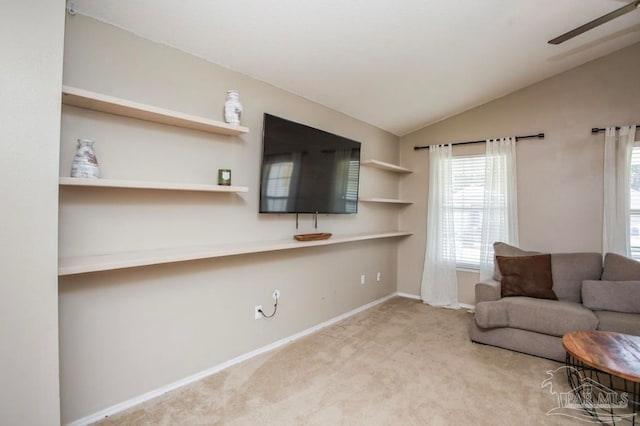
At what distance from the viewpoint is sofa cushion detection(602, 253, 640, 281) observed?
288 centimetres

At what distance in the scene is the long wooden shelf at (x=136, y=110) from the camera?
5.39 ft

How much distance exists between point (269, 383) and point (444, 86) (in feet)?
11.2

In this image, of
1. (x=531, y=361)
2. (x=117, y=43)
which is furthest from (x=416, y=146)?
(x=117, y=43)

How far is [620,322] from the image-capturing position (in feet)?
8.44

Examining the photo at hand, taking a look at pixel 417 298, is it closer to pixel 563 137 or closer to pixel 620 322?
pixel 620 322

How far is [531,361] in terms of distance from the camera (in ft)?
9.03

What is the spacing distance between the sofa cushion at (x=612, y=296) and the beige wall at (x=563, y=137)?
2.66ft

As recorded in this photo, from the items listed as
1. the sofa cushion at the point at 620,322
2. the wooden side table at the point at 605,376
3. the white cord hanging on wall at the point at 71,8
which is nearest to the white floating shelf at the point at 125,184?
the white cord hanging on wall at the point at 71,8

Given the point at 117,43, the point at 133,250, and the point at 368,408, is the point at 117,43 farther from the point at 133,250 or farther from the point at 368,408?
the point at 368,408

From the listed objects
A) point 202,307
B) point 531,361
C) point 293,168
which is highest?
point 293,168

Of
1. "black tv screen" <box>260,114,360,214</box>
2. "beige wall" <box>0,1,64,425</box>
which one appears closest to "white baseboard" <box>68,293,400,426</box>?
"beige wall" <box>0,1,64,425</box>

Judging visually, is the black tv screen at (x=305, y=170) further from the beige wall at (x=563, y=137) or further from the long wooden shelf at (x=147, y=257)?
the beige wall at (x=563, y=137)

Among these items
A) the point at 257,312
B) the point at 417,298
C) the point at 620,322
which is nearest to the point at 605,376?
the point at 620,322


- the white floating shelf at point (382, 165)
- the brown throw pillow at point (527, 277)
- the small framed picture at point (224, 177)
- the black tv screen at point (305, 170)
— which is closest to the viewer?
the small framed picture at point (224, 177)
